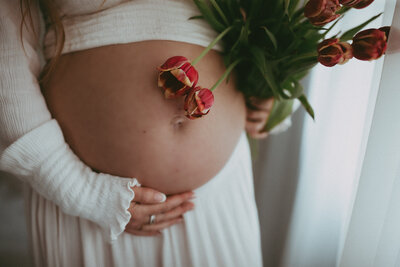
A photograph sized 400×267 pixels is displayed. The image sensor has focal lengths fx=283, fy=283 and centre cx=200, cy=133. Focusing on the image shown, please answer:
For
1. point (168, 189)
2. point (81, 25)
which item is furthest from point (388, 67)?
point (81, 25)

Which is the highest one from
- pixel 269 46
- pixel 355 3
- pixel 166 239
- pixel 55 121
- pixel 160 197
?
pixel 355 3

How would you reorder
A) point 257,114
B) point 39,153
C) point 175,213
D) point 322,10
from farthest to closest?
1. point 257,114
2. point 175,213
3. point 39,153
4. point 322,10

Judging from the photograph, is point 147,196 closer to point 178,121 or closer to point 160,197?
point 160,197

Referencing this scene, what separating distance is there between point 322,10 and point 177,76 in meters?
0.26

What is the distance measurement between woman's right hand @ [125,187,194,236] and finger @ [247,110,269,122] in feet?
1.09

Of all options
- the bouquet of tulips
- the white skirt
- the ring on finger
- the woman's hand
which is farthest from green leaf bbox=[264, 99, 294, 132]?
the ring on finger

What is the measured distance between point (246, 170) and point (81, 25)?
56cm

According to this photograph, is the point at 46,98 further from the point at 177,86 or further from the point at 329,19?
the point at 329,19

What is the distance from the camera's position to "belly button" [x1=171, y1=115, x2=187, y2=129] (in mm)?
605

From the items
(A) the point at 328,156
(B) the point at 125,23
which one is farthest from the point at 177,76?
(A) the point at 328,156

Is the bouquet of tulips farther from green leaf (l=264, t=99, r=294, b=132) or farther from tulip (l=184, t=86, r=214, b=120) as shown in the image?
green leaf (l=264, t=99, r=294, b=132)

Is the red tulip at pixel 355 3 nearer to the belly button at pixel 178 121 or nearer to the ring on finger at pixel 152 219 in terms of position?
the belly button at pixel 178 121

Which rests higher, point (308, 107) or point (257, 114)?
point (308, 107)

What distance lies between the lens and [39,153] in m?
0.57
